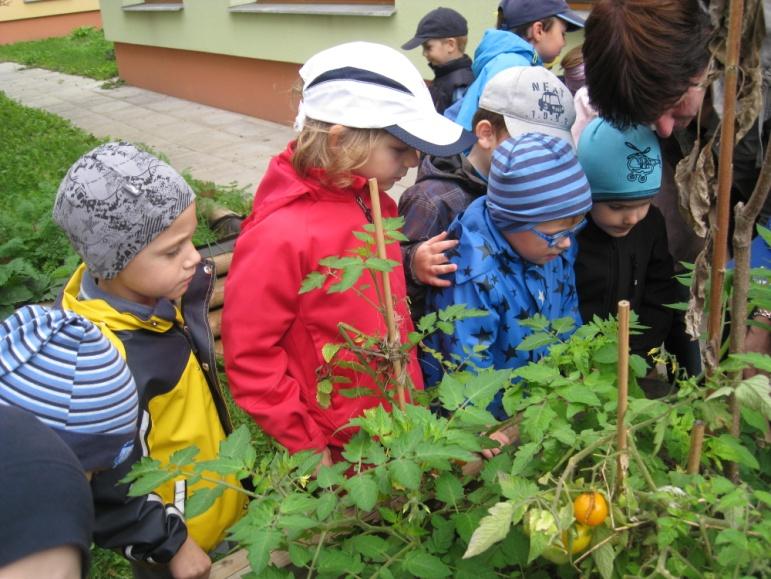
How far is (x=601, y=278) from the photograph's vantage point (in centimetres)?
225

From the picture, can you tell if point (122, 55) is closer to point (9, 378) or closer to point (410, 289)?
point (410, 289)

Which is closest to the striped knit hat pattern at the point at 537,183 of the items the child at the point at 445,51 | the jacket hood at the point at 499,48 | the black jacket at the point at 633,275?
the black jacket at the point at 633,275

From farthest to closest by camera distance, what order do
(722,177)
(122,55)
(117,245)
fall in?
(122,55) < (117,245) < (722,177)

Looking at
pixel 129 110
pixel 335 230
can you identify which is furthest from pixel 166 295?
pixel 129 110

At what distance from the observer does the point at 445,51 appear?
5.07m

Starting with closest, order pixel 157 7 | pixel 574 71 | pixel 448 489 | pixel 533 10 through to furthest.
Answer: pixel 448 489 < pixel 574 71 < pixel 533 10 < pixel 157 7

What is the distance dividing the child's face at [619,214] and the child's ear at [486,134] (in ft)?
1.33

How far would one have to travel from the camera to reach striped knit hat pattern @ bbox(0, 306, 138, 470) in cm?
109

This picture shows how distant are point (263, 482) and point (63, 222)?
894 mm

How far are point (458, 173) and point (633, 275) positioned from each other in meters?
0.63

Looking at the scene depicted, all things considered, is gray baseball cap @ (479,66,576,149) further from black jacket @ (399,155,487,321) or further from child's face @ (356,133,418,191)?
child's face @ (356,133,418,191)

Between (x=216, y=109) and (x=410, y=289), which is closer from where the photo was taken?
(x=410, y=289)

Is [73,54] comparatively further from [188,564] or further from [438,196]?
[188,564]

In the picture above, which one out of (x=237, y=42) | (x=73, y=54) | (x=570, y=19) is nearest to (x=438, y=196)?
(x=570, y=19)
